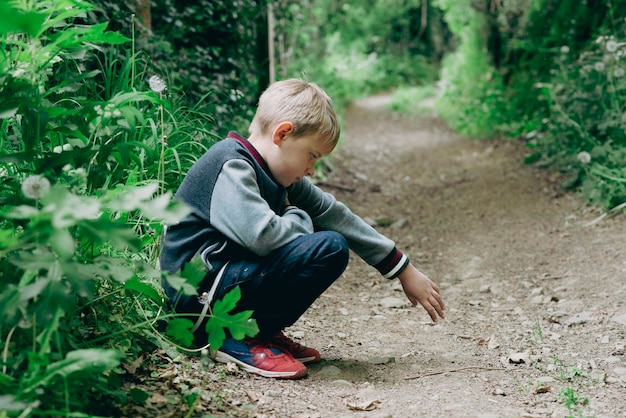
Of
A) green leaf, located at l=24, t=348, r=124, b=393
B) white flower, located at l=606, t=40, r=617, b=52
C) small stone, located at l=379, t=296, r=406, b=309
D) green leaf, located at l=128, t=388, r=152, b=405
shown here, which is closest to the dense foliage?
white flower, located at l=606, t=40, r=617, b=52

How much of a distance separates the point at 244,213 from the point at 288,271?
25 cm

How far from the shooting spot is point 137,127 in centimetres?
260

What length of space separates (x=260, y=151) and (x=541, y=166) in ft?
12.6

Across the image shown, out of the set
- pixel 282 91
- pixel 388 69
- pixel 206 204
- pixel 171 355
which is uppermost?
pixel 282 91

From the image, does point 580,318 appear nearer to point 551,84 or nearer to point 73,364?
point 73,364

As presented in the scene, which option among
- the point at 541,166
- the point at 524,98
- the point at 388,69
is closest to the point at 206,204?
the point at 541,166

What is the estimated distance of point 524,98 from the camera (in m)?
6.57

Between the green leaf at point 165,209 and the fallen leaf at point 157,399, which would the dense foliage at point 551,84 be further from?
the green leaf at point 165,209

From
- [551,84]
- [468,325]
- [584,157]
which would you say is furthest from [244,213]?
[551,84]

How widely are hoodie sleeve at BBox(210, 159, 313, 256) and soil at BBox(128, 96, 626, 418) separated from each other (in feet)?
1.45

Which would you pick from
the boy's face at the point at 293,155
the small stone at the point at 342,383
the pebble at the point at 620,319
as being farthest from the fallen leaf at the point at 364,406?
the pebble at the point at 620,319

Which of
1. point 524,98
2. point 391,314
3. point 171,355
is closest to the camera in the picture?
point 171,355

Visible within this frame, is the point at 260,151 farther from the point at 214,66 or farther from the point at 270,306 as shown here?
the point at 214,66

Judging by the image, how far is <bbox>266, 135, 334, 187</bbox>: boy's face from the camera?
7.06 ft
